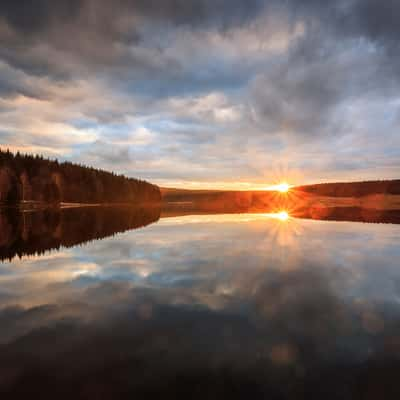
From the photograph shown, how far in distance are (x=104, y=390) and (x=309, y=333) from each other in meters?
5.38

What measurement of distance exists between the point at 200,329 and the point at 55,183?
123 m

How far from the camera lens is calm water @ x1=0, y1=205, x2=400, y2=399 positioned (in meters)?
5.68

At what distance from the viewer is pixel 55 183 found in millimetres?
116188

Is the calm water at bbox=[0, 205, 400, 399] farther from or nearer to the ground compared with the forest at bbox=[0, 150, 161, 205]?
nearer to the ground

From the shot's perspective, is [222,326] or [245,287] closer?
[222,326]

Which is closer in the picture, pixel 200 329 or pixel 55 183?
pixel 200 329

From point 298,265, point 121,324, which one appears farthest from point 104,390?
point 298,265

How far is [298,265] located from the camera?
643 inches

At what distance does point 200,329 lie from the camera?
816 centimetres

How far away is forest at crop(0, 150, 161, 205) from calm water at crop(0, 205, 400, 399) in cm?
9718

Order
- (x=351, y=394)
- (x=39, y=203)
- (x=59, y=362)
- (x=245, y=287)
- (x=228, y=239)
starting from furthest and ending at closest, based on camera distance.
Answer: (x=39, y=203) → (x=228, y=239) → (x=245, y=287) → (x=59, y=362) → (x=351, y=394)

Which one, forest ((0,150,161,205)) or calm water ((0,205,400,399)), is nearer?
calm water ((0,205,400,399))

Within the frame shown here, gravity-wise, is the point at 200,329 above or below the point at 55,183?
below

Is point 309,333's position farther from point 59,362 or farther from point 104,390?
point 59,362
